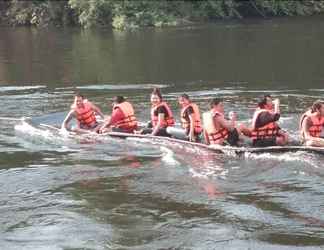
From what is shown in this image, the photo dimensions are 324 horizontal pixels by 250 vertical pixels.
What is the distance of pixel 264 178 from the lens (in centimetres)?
1232

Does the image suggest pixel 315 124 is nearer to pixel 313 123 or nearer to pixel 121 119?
pixel 313 123

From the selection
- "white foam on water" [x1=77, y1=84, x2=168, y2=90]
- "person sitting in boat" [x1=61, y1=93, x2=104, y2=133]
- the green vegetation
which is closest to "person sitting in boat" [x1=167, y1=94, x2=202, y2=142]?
"person sitting in boat" [x1=61, y1=93, x2=104, y2=133]

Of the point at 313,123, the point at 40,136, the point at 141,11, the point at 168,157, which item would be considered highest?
the point at 141,11

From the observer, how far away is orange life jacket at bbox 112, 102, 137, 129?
15648 mm

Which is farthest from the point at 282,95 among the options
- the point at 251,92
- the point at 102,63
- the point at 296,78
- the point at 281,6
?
the point at 281,6

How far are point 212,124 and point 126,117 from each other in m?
2.76

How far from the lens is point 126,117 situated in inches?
622

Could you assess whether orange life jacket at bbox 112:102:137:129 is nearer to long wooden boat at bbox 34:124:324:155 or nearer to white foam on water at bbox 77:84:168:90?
long wooden boat at bbox 34:124:324:155

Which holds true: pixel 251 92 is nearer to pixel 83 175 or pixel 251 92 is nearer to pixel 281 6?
pixel 83 175

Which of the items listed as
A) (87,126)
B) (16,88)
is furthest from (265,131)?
(16,88)

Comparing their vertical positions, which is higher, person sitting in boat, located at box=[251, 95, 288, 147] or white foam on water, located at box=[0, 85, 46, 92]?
white foam on water, located at box=[0, 85, 46, 92]

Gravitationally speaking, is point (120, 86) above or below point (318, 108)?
above

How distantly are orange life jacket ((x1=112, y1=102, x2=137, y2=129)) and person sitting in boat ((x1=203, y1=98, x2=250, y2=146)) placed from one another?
2.29 m

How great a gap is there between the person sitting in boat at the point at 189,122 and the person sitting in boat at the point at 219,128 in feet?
1.23
